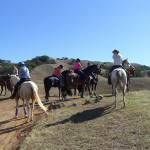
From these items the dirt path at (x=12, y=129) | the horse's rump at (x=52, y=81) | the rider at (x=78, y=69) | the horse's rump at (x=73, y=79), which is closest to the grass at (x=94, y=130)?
the dirt path at (x=12, y=129)

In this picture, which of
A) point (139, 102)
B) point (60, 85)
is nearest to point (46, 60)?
point (60, 85)

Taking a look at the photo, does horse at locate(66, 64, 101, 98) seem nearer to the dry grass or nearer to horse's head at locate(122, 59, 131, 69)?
horse's head at locate(122, 59, 131, 69)

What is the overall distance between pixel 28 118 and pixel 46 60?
85.5 m

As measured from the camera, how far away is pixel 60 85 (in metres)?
25.7

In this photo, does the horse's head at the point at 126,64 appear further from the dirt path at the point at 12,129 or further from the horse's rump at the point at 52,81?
the dirt path at the point at 12,129

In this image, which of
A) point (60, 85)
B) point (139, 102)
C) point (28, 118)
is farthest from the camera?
point (60, 85)

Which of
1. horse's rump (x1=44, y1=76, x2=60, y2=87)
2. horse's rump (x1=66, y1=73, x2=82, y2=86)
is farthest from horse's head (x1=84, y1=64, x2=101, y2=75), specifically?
horse's rump (x1=44, y1=76, x2=60, y2=87)

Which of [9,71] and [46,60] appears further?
[46,60]

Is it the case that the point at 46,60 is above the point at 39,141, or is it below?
above

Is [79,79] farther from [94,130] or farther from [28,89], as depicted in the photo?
[94,130]

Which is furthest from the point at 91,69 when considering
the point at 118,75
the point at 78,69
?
the point at 118,75

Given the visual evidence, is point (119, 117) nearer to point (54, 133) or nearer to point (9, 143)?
point (54, 133)

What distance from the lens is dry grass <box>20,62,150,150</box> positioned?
40.5 ft

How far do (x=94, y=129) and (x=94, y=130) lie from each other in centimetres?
15
